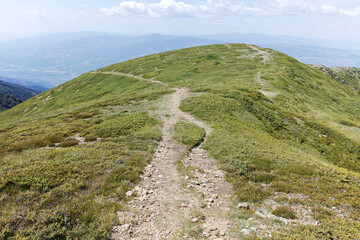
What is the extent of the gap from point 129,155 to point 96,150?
11.0 ft

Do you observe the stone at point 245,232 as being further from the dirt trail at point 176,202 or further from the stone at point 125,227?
the stone at point 125,227

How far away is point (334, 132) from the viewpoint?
36.5 meters

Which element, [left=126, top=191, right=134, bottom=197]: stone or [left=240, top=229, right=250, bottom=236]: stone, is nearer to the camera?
[left=240, top=229, right=250, bottom=236]: stone

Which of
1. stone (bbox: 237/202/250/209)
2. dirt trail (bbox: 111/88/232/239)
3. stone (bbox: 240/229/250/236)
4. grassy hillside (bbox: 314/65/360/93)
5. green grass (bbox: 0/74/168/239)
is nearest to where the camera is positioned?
green grass (bbox: 0/74/168/239)

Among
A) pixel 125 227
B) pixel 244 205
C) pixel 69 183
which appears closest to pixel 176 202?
pixel 125 227

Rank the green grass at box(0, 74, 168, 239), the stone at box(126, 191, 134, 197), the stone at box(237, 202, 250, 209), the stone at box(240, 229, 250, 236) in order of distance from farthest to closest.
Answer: the stone at box(126, 191, 134, 197)
the stone at box(237, 202, 250, 209)
the stone at box(240, 229, 250, 236)
the green grass at box(0, 74, 168, 239)

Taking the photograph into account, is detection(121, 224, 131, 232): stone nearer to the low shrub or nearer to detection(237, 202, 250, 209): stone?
detection(237, 202, 250, 209): stone

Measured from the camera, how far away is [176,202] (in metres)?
12.4

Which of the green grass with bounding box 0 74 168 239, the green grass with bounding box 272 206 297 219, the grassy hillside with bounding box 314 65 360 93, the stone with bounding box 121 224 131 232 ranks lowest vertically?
the green grass with bounding box 272 206 297 219

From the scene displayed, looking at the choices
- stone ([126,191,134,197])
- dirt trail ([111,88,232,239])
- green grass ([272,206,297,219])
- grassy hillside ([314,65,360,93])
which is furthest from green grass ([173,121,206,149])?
grassy hillside ([314,65,360,93])

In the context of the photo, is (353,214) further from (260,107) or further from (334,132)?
(334,132)

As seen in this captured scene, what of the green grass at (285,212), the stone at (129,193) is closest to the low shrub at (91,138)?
the stone at (129,193)

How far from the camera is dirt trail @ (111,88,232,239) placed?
387 inches

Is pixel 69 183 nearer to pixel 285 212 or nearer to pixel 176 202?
pixel 176 202
